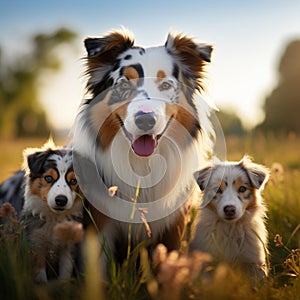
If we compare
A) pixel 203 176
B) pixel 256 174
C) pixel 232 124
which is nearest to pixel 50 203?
pixel 203 176

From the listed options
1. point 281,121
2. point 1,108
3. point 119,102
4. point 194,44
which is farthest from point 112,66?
point 1,108

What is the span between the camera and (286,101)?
22.4 m

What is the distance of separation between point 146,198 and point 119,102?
0.90 metres

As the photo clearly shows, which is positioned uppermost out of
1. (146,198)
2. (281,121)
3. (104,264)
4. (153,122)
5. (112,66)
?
(112,66)

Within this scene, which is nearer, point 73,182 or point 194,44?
point 73,182

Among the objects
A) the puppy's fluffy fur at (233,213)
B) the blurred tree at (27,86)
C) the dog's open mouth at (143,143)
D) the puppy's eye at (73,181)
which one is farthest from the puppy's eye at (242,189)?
the blurred tree at (27,86)

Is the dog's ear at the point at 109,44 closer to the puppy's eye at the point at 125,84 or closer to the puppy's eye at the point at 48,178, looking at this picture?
the puppy's eye at the point at 125,84

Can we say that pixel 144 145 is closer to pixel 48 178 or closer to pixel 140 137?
pixel 140 137

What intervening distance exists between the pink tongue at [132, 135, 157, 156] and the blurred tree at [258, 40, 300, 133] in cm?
1845

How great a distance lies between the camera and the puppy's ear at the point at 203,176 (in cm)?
425

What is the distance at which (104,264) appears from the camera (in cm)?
407

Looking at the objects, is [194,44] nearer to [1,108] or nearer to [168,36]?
[168,36]

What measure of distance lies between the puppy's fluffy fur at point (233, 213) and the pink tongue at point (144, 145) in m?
0.50

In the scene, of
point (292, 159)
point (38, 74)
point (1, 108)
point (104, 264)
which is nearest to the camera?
point (104, 264)
